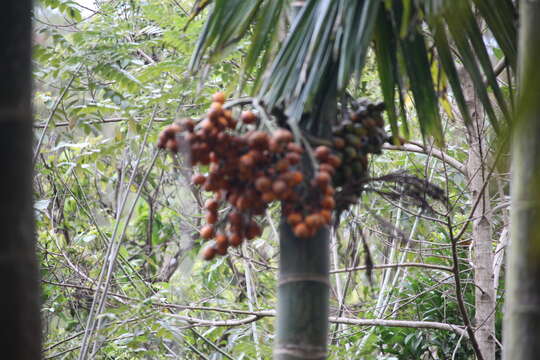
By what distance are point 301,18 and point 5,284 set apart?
1.05m

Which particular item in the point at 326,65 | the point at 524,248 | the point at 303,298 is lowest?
the point at 303,298

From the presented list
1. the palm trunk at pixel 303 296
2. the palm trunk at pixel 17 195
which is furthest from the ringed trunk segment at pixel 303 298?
the palm trunk at pixel 17 195

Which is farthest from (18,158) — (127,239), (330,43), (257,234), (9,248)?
(127,239)

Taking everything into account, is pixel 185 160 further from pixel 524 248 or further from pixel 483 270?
pixel 483 270

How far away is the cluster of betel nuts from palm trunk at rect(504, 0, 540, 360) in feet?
1.09

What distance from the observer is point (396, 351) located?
12.2 ft

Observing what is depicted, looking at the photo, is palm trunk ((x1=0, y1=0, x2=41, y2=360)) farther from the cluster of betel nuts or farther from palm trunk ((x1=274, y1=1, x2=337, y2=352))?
palm trunk ((x1=274, y1=1, x2=337, y2=352))

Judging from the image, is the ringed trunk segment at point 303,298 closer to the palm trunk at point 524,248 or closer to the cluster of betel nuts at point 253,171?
the cluster of betel nuts at point 253,171

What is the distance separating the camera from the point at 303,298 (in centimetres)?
140

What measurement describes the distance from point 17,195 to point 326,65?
911mm

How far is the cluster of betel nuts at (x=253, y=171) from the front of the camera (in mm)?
1275

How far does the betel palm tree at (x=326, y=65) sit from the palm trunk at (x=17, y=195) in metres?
0.61

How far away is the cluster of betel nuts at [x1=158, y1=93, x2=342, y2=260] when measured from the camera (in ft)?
4.18

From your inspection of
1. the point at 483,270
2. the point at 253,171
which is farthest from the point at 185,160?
the point at 483,270
